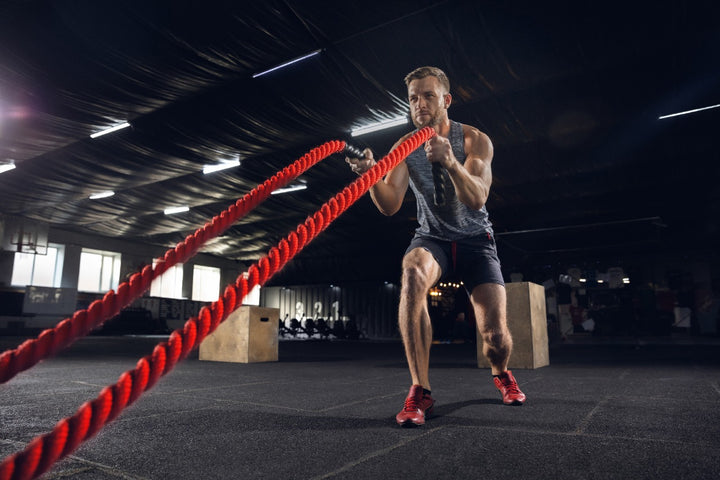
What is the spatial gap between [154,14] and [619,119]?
7039 millimetres

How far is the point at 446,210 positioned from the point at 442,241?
0.17m

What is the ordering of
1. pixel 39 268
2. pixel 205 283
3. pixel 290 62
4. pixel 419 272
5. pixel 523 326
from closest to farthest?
pixel 419 272
pixel 523 326
pixel 290 62
pixel 39 268
pixel 205 283

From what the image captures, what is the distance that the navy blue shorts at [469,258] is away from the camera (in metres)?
2.32

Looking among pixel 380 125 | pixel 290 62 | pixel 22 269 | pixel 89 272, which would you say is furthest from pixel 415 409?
pixel 89 272

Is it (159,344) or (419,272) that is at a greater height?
(419,272)

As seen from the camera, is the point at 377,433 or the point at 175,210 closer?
the point at 377,433

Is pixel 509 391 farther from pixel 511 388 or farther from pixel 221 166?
pixel 221 166

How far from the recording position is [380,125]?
7.74m

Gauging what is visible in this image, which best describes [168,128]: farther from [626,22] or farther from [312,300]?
[312,300]

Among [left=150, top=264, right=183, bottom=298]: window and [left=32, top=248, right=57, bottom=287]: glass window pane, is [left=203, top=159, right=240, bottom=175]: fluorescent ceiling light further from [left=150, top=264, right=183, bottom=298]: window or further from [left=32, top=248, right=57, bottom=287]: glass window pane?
[left=150, top=264, right=183, bottom=298]: window

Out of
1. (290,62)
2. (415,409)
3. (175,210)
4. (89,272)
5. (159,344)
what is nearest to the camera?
(159,344)

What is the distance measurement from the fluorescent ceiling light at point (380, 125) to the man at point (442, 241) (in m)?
5.19

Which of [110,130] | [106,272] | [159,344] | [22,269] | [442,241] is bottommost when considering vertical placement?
[159,344]

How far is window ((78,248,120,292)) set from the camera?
17766 mm
